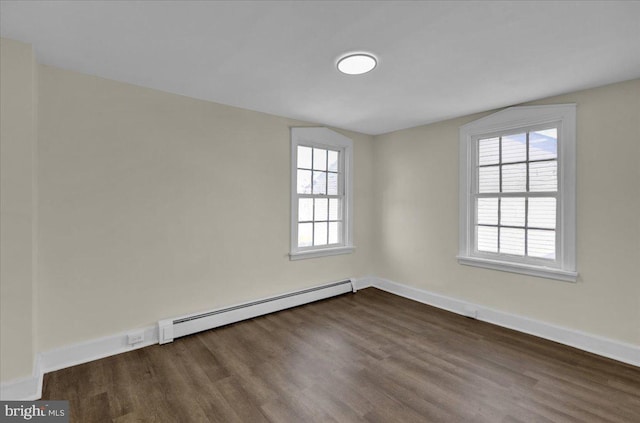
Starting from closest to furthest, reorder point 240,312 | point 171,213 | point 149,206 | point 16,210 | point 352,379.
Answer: point 16,210, point 352,379, point 149,206, point 171,213, point 240,312

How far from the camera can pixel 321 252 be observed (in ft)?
13.3

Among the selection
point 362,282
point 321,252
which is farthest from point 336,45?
point 362,282

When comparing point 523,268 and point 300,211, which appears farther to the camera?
point 300,211

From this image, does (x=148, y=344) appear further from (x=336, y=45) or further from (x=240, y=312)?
(x=336, y=45)

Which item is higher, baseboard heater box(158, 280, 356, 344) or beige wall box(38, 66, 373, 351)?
beige wall box(38, 66, 373, 351)

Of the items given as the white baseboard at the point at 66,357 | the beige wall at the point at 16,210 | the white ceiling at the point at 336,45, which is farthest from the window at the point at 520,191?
the beige wall at the point at 16,210

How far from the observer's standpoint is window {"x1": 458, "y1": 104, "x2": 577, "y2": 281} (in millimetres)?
2836

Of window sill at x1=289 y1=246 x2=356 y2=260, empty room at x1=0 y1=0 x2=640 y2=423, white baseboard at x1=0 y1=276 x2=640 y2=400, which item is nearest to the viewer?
empty room at x1=0 y1=0 x2=640 y2=423

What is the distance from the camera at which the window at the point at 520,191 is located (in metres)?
2.84

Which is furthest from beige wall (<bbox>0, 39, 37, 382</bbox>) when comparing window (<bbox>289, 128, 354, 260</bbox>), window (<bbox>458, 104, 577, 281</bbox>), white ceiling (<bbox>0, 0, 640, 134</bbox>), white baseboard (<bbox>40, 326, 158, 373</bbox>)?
window (<bbox>458, 104, 577, 281</bbox>)

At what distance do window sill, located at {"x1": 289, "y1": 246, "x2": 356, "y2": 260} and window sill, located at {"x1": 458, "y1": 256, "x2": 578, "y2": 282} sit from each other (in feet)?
5.02

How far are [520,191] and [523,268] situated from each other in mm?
826

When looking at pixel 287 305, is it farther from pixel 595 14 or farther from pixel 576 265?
pixel 595 14

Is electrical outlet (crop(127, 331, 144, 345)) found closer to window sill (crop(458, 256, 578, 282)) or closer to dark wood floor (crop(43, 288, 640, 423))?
dark wood floor (crop(43, 288, 640, 423))
